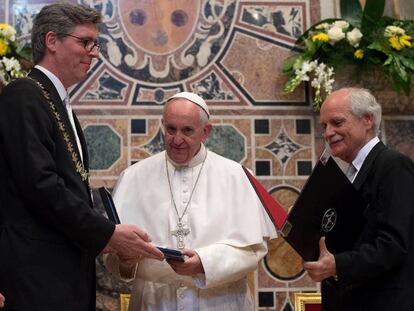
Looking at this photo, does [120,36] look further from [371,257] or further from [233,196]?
[371,257]

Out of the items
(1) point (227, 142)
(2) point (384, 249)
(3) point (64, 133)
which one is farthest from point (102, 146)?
(2) point (384, 249)

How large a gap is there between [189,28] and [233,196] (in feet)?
6.56

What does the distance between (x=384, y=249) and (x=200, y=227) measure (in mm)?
1145

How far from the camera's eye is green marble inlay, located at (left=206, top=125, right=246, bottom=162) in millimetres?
6005

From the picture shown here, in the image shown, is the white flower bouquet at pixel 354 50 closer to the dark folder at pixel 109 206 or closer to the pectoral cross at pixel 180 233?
the pectoral cross at pixel 180 233

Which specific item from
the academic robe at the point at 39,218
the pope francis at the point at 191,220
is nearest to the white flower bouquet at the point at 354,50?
the pope francis at the point at 191,220

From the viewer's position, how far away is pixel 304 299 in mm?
5684

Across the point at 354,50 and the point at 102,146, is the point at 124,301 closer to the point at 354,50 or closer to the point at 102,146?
the point at 102,146

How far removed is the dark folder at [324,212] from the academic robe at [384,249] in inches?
2.9

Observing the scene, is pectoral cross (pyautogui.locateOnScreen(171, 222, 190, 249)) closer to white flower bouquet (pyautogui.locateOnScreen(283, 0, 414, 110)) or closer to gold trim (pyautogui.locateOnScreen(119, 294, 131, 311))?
gold trim (pyautogui.locateOnScreen(119, 294, 131, 311))

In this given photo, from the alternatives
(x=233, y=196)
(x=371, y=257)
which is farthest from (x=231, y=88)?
(x=371, y=257)

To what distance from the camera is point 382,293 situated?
3770mm

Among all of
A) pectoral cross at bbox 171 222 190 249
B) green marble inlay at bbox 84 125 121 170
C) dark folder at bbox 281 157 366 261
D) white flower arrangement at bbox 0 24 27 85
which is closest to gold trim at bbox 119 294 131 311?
green marble inlay at bbox 84 125 121 170

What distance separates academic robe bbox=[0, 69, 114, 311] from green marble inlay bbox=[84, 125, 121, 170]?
7.49 feet
